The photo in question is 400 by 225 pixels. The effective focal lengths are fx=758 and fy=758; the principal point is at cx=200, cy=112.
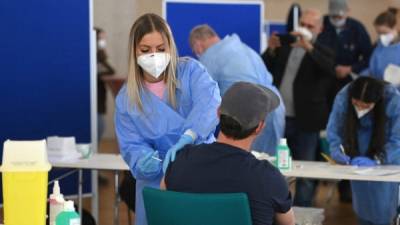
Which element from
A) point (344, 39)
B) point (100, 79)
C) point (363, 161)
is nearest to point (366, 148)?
point (363, 161)

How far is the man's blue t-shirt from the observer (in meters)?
2.06

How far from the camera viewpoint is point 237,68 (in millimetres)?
4371

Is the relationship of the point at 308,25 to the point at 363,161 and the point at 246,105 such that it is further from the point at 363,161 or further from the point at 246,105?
the point at 246,105

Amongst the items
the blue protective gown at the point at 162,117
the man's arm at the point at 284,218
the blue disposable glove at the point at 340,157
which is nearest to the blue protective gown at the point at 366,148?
the blue disposable glove at the point at 340,157

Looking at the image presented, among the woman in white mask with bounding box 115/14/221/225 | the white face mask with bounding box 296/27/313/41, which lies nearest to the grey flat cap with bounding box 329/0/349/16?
the white face mask with bounding box 296/27/313/41

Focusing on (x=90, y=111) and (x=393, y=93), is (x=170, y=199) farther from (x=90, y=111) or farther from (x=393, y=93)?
(x=90, y=111)

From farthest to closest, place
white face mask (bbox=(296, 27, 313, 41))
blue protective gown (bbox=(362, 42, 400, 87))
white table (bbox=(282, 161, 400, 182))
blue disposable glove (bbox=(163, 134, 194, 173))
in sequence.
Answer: blue protective gown (bbox=(362, 42, 400, 87))
white face mask (bbox=(296, 27, 313, 41))
white table (bbox=(282, 161, 400, 182))
blue disposable glove (bbox=(163, 134, 194, 173))

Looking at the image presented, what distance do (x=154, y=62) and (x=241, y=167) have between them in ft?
2.19

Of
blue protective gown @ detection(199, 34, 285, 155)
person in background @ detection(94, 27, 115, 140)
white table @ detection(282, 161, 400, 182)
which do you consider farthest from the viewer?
person in background @ detection(94, 27, 115, 140)

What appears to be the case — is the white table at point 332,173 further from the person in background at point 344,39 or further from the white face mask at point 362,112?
the person in background at point 344,39

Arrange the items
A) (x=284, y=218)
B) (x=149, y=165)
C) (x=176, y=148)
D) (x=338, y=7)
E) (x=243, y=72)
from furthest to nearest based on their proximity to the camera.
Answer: (x=338, y=7), (x=243, y=72), (x=149, y=165), (x=176, y=148), (x=284, y=218)

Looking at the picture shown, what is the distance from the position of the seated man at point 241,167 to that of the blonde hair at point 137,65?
0.54m

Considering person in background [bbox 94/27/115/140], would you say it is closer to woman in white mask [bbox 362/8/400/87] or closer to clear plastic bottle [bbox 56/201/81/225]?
woman in white mask [bbox 362/8/400/87]

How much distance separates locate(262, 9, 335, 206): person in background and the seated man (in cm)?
241
